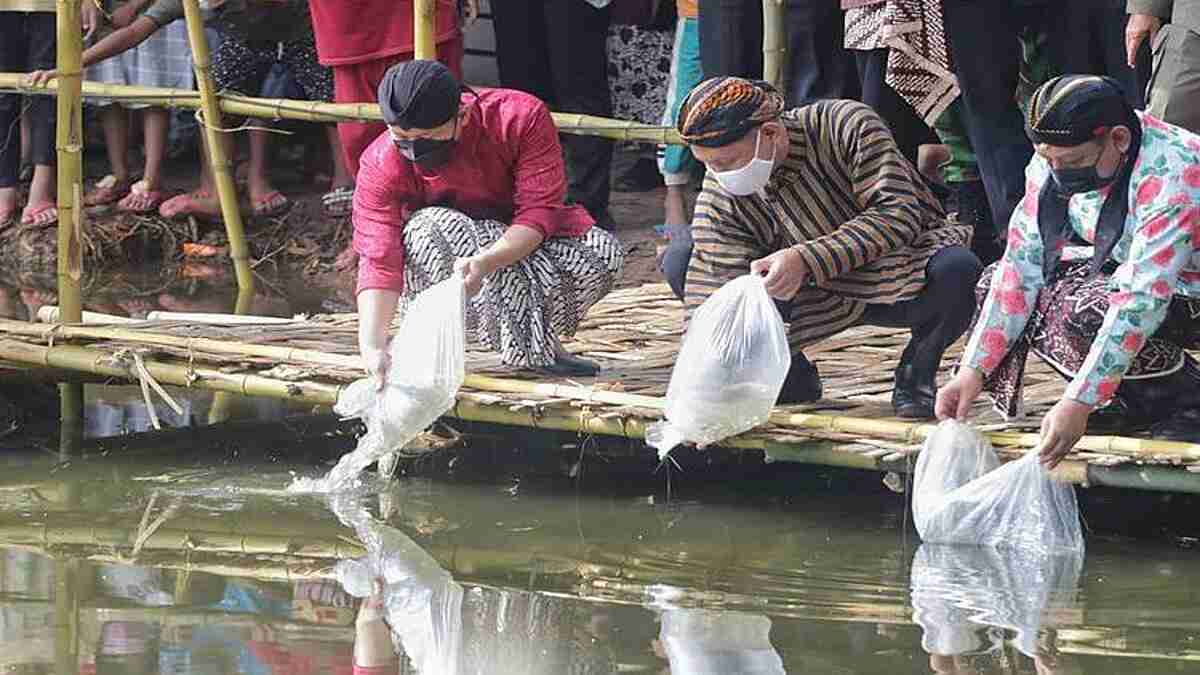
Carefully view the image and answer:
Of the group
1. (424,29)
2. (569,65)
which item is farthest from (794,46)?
(569,65)

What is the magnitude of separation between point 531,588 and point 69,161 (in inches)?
75.2

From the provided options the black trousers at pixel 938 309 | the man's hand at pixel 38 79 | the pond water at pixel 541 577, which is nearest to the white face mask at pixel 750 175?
the black trousers at pixel 938 309

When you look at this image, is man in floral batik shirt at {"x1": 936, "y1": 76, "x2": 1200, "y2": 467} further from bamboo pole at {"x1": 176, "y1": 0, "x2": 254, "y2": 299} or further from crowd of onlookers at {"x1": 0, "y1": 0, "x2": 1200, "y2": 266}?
bamboo pole at {"x1": 176, "y1": 0, "x2": 254, "y2": 299}

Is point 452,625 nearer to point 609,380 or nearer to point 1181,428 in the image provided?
point 609,380

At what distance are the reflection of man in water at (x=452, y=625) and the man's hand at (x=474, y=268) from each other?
23.4 inches

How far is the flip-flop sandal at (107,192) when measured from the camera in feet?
26.1

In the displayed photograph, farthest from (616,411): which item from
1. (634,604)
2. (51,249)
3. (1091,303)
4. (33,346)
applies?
(51,249)

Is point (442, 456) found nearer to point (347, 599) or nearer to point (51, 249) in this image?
point (347, 599)

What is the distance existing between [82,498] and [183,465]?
0.37 m

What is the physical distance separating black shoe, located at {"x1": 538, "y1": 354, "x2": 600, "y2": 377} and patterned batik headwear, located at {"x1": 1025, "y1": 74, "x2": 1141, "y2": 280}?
1324 millimetres

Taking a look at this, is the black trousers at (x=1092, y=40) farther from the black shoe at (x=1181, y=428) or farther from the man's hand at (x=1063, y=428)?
the man's hand at (x=1063, y=428)

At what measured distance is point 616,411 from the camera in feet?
14.9

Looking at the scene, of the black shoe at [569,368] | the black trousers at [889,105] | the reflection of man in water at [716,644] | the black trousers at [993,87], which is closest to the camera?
the reflection of man in water at [716,644]

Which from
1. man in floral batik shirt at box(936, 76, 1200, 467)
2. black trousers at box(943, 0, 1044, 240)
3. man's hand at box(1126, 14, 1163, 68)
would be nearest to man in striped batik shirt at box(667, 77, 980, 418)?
man in floral batik shirt at box(936, 76, 1200, 467)
